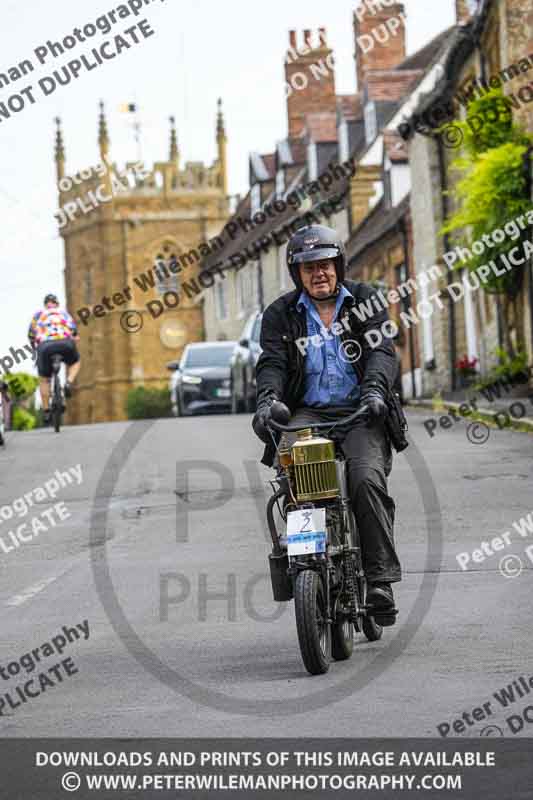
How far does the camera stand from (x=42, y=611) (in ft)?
32.1

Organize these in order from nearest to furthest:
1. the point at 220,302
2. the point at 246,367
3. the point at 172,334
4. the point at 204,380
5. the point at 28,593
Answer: the point at 28,593, the point at 246,367, the point at 204,380, the point at 220,302, the point at 172,334

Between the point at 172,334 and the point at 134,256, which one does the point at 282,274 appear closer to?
the point at 172,334

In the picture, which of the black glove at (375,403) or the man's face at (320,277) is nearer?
the black glove at (375,403)

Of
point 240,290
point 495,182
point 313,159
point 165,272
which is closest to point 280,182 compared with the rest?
point 313,159

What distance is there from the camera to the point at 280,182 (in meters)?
66.2

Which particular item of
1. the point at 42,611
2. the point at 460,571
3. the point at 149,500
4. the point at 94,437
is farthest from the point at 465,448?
the point at 42,611

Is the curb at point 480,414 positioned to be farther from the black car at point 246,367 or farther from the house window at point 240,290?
the house window at point 240,290

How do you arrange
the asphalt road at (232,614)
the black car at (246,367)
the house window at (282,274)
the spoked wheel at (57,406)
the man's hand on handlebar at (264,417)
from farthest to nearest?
the house window at (282,274), the black car at (246,367), the spoked wheel at (57,406), the man's hand on handlebar at (264,417), the asphalt road at (232,614)

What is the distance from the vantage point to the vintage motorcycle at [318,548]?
721cm

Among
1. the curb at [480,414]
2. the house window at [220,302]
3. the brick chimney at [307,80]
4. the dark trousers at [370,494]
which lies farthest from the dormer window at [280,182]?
the dark trousers at [370,494]

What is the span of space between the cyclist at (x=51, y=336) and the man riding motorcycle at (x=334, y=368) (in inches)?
628

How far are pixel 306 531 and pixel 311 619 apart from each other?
1.40 feet

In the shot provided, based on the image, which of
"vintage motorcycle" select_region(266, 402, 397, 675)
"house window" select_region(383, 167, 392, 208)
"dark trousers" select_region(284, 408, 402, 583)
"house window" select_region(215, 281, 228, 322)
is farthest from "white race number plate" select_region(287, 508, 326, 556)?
"house window" select_region(215, 281, 228, 322)

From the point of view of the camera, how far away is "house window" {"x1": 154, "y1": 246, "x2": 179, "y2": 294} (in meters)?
107
